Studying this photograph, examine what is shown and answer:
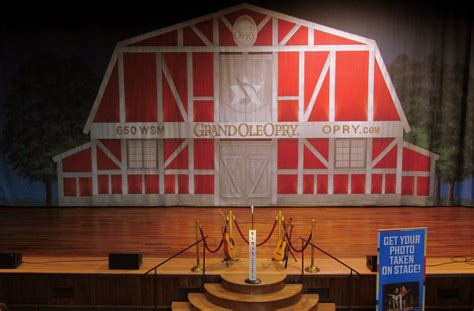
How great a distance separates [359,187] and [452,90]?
2.53 meters

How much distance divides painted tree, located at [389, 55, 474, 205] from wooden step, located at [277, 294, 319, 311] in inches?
180

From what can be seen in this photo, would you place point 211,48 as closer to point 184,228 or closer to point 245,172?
point 245,172

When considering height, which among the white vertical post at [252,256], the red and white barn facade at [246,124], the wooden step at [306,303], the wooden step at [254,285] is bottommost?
the wooden step at [306,303]

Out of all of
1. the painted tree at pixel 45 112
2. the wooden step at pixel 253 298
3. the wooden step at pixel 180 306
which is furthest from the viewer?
the painted tree at pixel 45 112

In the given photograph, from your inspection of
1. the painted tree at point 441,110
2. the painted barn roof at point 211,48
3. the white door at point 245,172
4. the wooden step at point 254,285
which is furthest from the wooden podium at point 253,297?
the painted tree at point 441,110

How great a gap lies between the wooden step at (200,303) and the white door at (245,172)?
358cm

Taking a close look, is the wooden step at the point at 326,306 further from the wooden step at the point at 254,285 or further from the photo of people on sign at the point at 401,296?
the photo of people on sign at the point at 401,296

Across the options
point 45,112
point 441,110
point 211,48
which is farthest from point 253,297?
point 45,112

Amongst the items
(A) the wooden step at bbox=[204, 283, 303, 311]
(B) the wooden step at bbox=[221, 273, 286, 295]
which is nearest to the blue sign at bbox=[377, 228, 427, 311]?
(A) the wooden step at bbox=[204, 283, 303, 311]

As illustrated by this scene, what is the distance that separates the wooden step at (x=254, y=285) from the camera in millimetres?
4734

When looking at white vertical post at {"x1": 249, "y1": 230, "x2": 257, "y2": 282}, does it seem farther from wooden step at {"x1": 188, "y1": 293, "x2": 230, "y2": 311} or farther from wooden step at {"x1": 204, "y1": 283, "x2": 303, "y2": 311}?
wooden step at {"x1": 188, "y1": 293, "x2": 230, "y2": 311}

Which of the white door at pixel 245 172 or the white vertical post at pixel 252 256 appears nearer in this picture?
the white vertical post at pixel 252 256

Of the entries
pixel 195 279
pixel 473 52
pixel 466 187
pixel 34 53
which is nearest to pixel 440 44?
pixel 473 52

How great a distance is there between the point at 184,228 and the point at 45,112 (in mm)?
3774
